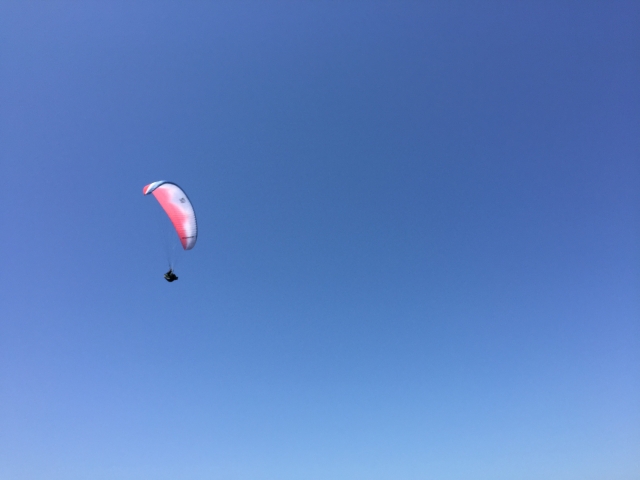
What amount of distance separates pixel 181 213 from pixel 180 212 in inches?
4.5

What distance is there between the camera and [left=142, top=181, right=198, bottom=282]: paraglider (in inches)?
1164

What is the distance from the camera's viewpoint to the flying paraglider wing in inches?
1164

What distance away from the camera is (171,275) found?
3059 centimetres

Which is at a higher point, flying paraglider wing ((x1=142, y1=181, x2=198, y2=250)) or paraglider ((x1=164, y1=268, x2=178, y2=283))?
flying paraglider wing ((x1=142, y1=181, x2=198, y2=250))

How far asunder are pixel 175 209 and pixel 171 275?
5.30 meters

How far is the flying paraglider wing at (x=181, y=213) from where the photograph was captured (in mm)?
29578

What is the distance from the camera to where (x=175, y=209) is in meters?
29.8

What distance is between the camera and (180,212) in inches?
1169

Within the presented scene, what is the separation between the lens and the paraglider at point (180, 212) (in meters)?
29.6

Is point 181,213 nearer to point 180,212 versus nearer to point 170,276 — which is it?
point 180,212

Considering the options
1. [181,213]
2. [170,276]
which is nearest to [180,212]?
[181,213]

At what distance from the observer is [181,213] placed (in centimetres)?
2969

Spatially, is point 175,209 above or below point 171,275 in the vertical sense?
above

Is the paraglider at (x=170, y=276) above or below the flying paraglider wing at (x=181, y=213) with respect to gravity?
below
